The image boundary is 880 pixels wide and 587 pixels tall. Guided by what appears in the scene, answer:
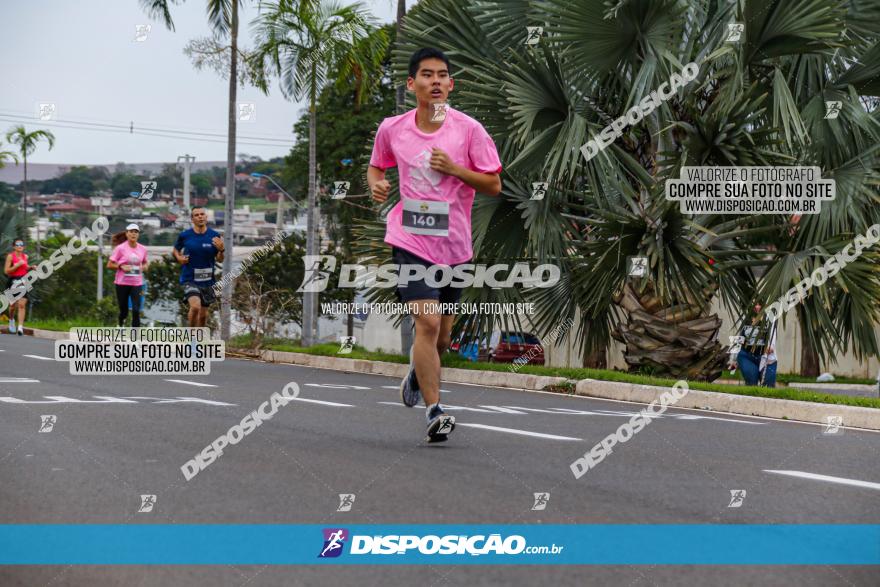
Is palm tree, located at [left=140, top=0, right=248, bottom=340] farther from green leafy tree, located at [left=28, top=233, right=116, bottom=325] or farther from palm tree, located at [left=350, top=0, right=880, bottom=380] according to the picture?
green leafy tree, located at [left=28, top=233, right=116, bottom=325]

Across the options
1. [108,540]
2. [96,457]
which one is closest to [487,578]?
[108,540]

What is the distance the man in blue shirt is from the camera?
49.6 ft

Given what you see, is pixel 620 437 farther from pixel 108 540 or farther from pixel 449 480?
pixel 108 540

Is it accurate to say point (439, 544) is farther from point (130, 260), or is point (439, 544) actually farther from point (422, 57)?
point (130, 260)

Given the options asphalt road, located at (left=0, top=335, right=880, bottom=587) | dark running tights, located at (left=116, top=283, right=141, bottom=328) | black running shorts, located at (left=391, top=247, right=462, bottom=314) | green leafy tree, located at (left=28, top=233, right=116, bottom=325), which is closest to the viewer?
asphalt road, located at (left=0, top=335, right=880, bottom=587)

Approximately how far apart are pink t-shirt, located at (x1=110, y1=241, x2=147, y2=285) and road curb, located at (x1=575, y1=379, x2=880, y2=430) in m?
6.52

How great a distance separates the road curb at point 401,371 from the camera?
607 inches

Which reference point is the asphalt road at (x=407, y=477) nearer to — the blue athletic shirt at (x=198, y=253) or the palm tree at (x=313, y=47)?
the blue athletic shirt at (x=198, y=253)

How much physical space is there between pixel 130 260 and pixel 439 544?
44.3 feet

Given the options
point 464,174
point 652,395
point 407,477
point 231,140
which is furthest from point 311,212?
point 407,477

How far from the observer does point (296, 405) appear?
31.9 feet

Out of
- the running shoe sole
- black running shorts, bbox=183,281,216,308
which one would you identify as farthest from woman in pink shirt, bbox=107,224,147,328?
the running shoe sole

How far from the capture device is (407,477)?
5695 mm

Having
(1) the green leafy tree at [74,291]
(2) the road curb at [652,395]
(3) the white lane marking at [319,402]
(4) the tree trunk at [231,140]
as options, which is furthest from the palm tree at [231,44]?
(1) the green leafy tree at [74,291]
